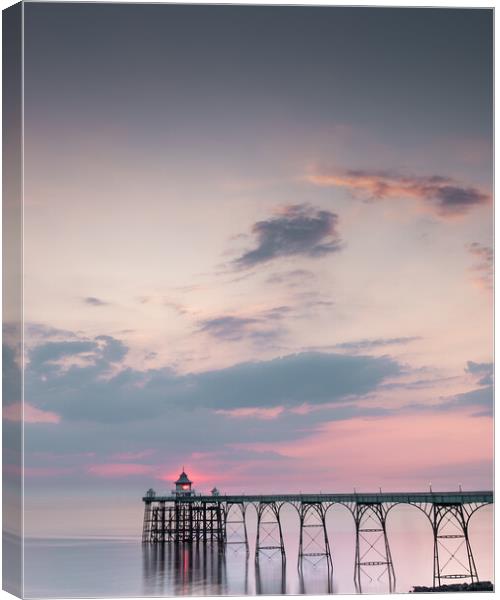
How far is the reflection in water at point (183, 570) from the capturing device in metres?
30.7

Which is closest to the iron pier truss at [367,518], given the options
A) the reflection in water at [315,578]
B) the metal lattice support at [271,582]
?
the reflection in water at [315,578]

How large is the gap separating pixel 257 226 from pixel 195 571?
49.5ft

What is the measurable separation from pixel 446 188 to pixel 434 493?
28.7 ft

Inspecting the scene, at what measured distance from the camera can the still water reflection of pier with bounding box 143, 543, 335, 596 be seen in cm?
3056

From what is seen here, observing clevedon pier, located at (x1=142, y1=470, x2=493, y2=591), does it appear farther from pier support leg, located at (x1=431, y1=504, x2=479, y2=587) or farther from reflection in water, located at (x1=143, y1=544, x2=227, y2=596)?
reflection in water, located at (x1=143, y1=544, x2=227, y2=596)

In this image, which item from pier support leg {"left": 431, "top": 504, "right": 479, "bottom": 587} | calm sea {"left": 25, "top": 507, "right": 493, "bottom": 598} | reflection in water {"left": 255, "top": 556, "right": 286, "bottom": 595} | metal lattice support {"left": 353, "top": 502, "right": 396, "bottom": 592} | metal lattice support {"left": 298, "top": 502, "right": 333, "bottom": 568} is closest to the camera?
pier support leg {"left": 431, "top": 504, "right": 479, "bottom": 587}

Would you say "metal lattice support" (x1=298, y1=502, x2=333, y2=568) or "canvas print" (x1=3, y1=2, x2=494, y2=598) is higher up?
"canvas print" (x1=3, y1=2, x2=494, y2=598)

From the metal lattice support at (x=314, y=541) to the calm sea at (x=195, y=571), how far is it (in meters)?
0.53

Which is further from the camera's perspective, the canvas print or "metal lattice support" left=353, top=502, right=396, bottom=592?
"metal lattice support" left=353, top=502, right=396, bottom=592

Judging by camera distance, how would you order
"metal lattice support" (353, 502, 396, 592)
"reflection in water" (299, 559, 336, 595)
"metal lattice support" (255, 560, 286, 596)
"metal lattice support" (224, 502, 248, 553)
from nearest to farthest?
"metal lattice support" (255, 560, 286, 596) < "reflection in water" (299, 559, 336, 595) < "metal lattice support" (353, 502, 396, 592) < "metal lattice support" (224, 502, 248, 553)

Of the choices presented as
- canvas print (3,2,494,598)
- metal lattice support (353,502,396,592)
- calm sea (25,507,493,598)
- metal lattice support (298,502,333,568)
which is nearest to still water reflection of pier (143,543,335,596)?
calm sea (25,507,493,598)

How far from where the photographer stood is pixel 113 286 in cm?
2450

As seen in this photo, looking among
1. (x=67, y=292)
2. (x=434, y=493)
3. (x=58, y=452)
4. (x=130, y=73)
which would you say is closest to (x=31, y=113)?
(x=130, y=73)

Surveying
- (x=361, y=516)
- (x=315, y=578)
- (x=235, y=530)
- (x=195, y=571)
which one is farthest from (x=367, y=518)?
(x=235, y=530)
